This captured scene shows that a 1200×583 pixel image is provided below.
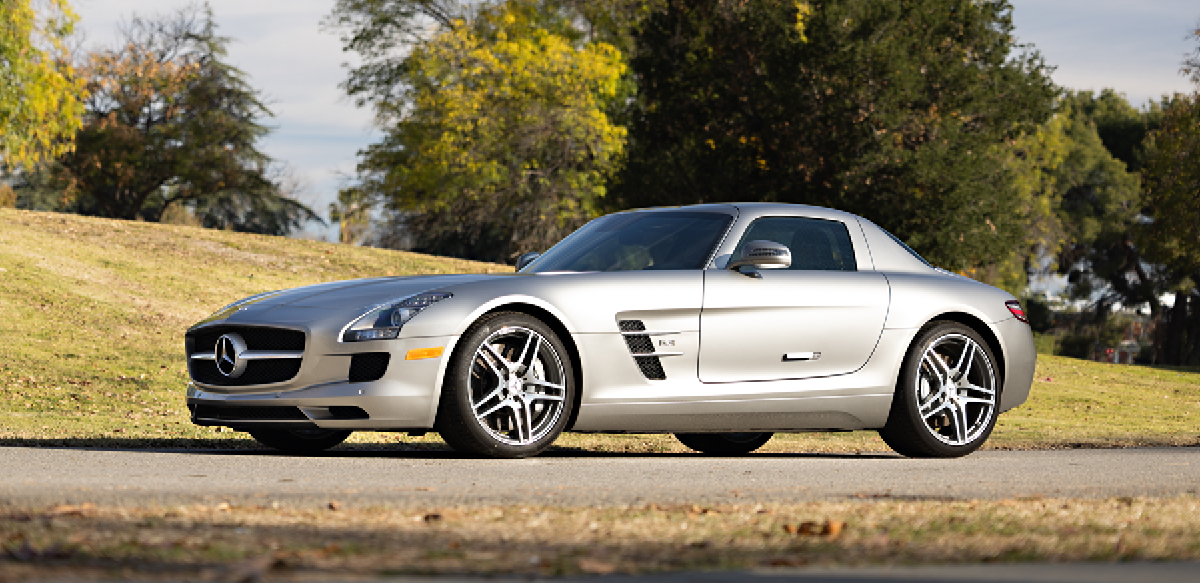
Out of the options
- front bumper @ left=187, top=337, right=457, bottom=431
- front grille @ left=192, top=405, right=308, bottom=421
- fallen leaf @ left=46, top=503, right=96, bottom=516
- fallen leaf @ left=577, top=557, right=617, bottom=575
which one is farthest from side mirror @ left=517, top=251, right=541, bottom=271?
fallen leaf @ left=577, top=557, right=617, bottom=575

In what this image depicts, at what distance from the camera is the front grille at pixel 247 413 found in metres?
7.53

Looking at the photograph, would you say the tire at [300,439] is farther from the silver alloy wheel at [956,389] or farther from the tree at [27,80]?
the tree at [27,80]

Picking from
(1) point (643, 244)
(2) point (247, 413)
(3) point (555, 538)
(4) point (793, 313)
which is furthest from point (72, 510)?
(4) point (793, 313)

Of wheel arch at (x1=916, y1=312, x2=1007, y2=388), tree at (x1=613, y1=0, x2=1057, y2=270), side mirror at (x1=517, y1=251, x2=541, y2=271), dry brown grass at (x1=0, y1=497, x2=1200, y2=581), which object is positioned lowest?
dry brown grass at (x1=0, y1=497, x2=1200, y2=581)

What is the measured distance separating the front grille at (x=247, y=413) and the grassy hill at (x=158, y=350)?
1502 mm

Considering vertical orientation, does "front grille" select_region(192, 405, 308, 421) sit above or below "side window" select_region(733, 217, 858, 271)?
below

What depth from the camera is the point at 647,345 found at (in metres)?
7.98

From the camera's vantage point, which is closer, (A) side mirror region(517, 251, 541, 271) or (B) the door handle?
(B) the door handle

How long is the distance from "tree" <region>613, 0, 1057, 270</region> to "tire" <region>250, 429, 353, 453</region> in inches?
708

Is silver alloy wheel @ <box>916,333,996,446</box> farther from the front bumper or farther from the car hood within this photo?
the front bumper

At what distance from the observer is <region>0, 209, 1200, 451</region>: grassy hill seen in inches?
451

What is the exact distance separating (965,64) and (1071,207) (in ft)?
116

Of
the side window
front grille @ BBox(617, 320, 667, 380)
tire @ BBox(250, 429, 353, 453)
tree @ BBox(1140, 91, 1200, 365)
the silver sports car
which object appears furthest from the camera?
tree @ BBox(1140, 91, 1200, 365)

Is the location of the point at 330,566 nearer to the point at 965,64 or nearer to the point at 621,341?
the point at 621,341
